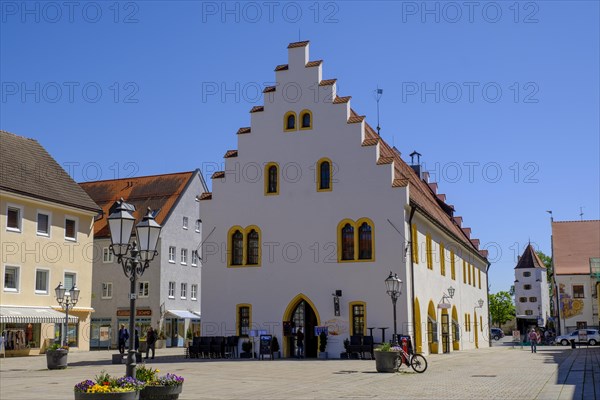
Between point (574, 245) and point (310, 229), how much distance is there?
50.1m

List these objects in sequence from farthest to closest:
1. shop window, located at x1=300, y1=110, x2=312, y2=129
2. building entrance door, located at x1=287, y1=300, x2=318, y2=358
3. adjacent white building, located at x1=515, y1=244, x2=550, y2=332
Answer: adjacent white building, located at x1=515, y1=244, x2=550, y2=332 → shop window, located at x1=300, y1=110, x2=312, y2=129 → building entrance door, located at x1=287, y1=300, x2=318, y2=358

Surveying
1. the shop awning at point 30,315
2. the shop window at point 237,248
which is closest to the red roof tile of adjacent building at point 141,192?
→ the shop awning at point 30,315

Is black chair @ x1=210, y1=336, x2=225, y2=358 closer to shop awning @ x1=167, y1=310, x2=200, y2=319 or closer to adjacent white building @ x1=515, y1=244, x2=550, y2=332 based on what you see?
shop awning @ x1=167, y1=310, x2=200, y2=319

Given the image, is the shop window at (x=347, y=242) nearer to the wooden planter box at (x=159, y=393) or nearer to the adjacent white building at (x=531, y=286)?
the wooden planter box at (x=159, y=393)

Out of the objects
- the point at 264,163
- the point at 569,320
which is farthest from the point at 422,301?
the point at 569,320

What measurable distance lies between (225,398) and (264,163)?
837 inches

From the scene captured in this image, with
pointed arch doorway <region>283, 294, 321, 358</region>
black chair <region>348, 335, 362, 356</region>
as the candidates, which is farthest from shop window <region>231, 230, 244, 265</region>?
black chair <region>348, 335, 362, 356</region>

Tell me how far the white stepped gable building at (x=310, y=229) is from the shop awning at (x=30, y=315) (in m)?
11.7

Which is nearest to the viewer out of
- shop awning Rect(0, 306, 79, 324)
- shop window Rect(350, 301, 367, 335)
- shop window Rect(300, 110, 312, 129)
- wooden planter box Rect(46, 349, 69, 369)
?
wooden planter box Rect(46, 349, 69, 369)

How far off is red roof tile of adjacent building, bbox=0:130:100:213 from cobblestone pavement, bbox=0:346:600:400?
669 inches

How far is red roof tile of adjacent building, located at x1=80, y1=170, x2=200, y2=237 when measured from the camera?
58816 mm

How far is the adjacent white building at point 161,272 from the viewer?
55.8 m

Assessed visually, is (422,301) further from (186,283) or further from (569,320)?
(569,320)

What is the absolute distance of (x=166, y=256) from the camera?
56812mm
